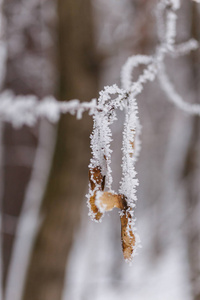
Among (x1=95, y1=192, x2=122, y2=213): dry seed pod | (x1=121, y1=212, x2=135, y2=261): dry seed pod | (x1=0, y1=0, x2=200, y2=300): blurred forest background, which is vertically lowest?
(x1=121, y1=212, x2=135, y2=261): dry seed pod

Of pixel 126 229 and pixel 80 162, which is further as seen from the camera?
pixel 80 162

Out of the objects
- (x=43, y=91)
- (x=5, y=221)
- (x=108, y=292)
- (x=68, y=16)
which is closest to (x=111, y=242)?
(x=108, y=292)

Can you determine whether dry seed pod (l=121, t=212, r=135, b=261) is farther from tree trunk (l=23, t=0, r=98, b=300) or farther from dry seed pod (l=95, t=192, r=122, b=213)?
tree trunk (l=23, t=0, r=98, b=300)

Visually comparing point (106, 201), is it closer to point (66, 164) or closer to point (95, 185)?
point (95, 185)

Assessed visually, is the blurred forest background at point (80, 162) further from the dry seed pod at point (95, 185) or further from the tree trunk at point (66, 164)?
the dry seed pod at point (95, 185)

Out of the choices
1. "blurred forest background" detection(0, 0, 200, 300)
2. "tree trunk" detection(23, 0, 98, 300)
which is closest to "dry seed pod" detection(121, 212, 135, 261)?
"blurred forest background" detection(0, 0, 200, 300)

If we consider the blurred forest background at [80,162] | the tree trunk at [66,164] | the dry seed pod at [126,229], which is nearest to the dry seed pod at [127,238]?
the dry seed pod at [126,229]

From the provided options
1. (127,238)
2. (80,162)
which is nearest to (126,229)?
(127,238)

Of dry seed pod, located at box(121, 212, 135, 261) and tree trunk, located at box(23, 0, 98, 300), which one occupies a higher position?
Answer: tree trunk, located at box(23, 0, 98, 300)
